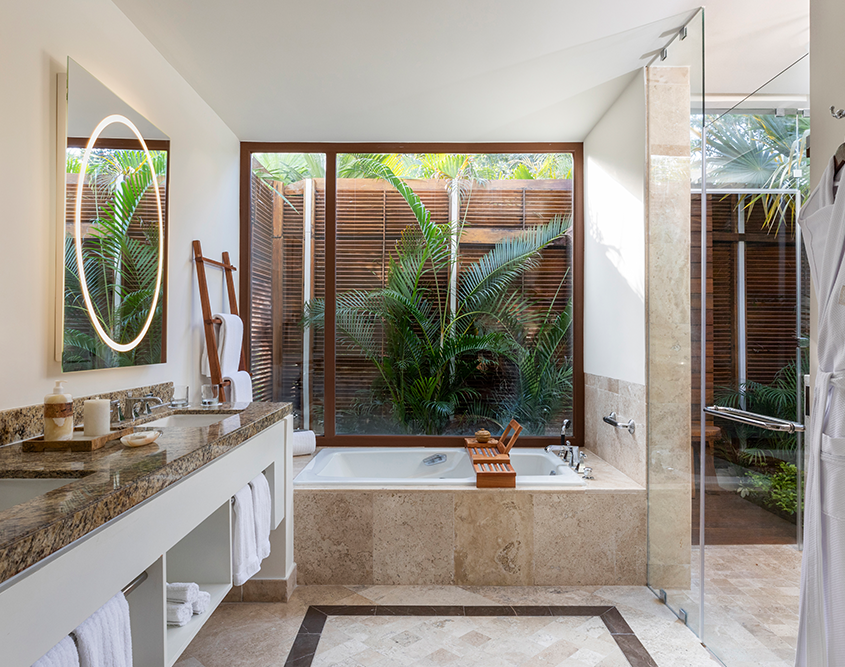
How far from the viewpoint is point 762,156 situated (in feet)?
6.23

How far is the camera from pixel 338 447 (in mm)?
3562

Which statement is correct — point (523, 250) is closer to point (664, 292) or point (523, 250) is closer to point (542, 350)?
point (542, 350)

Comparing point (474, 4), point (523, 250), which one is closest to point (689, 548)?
point (523, 250)

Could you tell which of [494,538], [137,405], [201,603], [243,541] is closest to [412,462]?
[494,538]

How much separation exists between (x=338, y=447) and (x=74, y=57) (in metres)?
2.40

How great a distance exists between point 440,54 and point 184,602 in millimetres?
2269

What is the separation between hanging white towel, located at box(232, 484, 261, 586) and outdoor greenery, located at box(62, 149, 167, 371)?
0.68 meters

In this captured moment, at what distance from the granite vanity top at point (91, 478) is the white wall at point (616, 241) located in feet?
6.00

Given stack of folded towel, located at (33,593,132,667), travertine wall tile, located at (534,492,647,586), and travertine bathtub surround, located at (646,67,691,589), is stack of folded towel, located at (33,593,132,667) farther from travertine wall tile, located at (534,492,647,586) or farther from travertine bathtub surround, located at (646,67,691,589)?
travertine bathtub surround, located at (646,67,691,589)

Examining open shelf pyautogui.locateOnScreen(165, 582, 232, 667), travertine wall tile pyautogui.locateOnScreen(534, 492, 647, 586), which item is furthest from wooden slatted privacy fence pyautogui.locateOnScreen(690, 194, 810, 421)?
open shelf pyautogui.locateOnScreen(165, 582, 232, 667)

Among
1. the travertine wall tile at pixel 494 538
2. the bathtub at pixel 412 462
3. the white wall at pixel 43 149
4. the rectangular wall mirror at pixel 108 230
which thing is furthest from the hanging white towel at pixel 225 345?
the travertine wall tile at pixel 494 538

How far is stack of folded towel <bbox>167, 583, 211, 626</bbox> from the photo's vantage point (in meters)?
1.56

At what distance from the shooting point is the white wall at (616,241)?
8.96 ft

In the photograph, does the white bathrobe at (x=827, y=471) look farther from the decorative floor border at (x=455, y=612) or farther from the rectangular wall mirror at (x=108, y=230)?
the rectangular wall mirror at (x=108, y=230)
